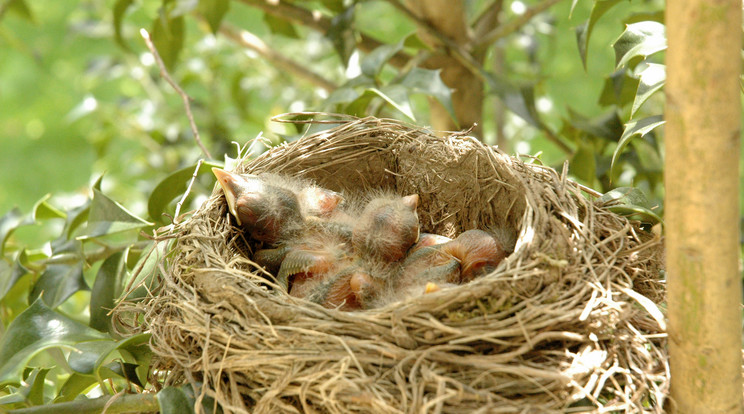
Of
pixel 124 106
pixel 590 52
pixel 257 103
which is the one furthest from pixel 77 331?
pixel 590 52

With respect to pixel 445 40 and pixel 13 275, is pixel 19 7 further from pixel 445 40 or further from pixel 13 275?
pixel 445 40

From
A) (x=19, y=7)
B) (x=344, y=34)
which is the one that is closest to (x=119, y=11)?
(x=19, y=7)

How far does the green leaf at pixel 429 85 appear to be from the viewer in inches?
40.1

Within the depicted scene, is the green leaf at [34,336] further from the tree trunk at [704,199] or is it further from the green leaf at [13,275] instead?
the tree trunk at [704,199]

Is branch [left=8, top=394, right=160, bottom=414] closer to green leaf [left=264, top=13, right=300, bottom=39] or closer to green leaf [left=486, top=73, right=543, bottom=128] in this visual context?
green leaf [left=486, top=73, right=543, bottom=128]

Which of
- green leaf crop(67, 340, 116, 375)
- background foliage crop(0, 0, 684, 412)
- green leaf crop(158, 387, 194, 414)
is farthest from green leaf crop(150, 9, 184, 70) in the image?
green leaf crop(158, 387, 194, 414)

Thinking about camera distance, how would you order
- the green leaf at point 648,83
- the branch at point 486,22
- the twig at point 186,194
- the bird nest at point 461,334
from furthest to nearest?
1. the branch at point 486,22
2. the twig at point 186,194
3. the green leaf at point 648,83
4. the bird nest at point 461,334

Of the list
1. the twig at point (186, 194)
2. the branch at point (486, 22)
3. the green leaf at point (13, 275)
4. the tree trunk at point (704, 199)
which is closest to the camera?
the tree trunk at point (704, 199)

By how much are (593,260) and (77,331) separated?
62cm

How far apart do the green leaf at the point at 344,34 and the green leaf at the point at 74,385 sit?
81cm

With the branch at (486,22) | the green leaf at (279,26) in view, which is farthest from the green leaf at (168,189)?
the branch at (486,22)

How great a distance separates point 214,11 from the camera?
1.30m

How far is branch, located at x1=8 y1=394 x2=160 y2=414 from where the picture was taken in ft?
2.34

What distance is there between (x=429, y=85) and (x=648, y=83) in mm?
357
